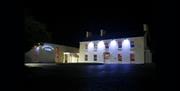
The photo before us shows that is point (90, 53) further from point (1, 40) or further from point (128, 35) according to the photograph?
point (1, 40)

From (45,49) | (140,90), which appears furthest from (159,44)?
(45,49)

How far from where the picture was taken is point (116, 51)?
47.5 metres

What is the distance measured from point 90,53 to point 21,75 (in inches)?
1848

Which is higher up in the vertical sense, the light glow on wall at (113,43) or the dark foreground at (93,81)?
the light glow on wall at (113,43)

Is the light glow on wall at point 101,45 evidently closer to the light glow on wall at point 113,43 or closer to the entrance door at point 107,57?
the light glow on wall at point 113,43

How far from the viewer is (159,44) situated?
11.3 ft

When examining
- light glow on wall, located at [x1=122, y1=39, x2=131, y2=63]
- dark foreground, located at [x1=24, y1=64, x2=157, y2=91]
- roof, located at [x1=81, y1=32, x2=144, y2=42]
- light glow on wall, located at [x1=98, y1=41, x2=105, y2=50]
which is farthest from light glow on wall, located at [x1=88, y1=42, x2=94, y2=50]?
dark foreground, located at [x1=24, y1=64, x2=157, y2=91]

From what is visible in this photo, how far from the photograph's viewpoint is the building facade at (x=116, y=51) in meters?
44.7

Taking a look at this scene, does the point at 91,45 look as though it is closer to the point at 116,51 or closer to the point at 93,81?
the point at 116,51

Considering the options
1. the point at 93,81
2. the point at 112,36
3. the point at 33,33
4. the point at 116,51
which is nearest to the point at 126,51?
the point at 116,51

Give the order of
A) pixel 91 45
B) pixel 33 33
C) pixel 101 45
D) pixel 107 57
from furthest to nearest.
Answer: pixel 91 45
pixel 101 45
pixel 107 57
pixel 33 33

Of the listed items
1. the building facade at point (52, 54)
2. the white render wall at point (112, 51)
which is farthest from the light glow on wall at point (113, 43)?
the building facade at point (52, 54)

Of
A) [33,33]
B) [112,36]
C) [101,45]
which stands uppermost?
[112,36]

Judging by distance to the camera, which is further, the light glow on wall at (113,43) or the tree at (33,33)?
the light glow on wall at (113,43)
